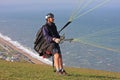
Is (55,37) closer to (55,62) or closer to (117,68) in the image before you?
(55,62)

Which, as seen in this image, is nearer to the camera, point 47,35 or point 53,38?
point 53,38

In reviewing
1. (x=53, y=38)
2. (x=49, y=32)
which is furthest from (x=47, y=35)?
(x=53, y=38)

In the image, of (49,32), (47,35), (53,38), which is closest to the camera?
(53,38)

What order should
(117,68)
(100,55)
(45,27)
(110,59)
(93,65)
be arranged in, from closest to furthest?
(45,27) < (117,68) < (93,65) < (110,59) < (100,55)

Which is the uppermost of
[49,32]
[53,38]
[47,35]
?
[49,32]

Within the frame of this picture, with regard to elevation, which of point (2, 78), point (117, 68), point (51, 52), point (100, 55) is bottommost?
point (2, 78)

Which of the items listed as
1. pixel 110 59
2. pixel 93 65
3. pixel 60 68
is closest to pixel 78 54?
pixel 110 59

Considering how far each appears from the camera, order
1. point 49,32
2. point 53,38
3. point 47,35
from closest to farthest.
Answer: point 53,38
point 47,35
point 49,32

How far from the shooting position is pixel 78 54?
122000 mm

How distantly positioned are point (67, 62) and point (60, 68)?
285 ft

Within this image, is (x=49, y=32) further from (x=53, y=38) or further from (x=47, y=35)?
(x=53, y=38)

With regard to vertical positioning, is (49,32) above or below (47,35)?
above

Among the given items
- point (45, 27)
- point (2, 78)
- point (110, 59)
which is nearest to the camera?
point (2, 78)

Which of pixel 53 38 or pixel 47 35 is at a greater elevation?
pixel 47 35
